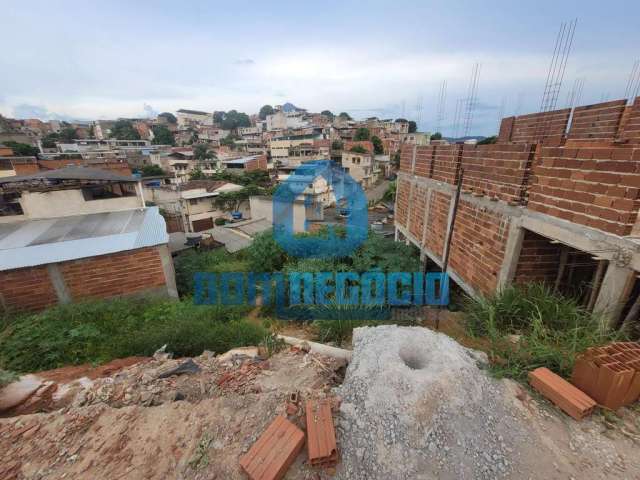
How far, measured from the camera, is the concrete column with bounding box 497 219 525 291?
3.13m

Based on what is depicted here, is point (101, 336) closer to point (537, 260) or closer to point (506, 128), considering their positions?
point (537, 260)

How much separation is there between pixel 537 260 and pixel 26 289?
31.8ft

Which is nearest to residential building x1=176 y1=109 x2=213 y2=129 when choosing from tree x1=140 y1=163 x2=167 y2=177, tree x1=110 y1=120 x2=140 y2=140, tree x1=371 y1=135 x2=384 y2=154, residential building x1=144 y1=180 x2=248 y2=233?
tree x1=110 y1=120 x2=140 y2=140

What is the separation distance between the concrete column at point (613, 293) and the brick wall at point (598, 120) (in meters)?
2.88

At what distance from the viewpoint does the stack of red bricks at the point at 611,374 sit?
1816 mm

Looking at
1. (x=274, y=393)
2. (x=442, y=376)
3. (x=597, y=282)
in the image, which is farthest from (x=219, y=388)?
(x=597, y=282)

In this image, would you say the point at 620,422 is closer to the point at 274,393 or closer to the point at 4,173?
the point at 274,393

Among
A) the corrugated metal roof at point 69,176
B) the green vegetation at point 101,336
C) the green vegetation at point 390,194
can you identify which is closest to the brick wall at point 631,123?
the green vegetation at point 101,336

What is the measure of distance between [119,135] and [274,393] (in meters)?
77.1

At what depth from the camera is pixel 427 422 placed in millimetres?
1901

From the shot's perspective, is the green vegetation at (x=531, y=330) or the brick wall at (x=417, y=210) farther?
the brick wall at (x=417, y=210)

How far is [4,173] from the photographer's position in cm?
1475

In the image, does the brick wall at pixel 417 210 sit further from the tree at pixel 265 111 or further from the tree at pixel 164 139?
the tree at pixel 265 111

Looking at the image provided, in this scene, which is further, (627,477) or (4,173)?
(4,173)
